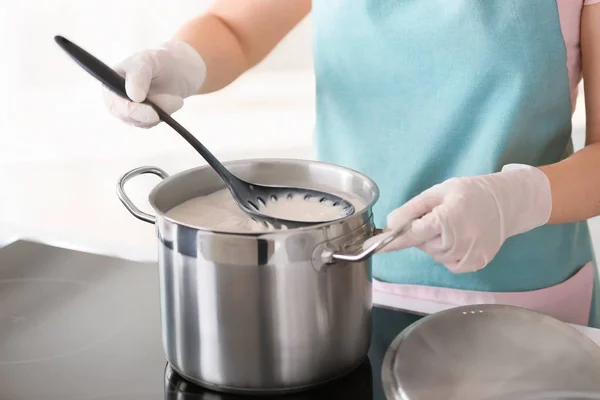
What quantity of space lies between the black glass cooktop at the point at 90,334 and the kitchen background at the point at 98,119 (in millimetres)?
614

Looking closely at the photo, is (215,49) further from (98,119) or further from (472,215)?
(98,119)

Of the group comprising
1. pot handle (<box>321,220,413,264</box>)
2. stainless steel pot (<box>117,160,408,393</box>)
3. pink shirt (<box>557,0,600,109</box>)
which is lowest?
stainless steel pot (<box>117,160,408,393</box>)

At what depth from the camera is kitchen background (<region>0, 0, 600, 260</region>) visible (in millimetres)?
1468

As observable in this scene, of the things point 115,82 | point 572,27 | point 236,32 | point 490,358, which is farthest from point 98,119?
point 490,358

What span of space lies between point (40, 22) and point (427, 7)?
0.97 m

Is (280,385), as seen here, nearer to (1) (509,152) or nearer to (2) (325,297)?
(2) (325,297)

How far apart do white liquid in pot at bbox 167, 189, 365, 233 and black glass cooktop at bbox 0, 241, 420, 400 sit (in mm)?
126

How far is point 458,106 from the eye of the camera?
80 centimetres

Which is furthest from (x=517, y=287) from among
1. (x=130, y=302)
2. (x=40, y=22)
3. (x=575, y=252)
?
(x=40, y=22)

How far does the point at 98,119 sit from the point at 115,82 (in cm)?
95

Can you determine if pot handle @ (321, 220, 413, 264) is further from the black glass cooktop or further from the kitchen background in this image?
the kitchen background

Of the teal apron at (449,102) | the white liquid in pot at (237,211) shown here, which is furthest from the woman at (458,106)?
the white liquid in pot at (237,211)

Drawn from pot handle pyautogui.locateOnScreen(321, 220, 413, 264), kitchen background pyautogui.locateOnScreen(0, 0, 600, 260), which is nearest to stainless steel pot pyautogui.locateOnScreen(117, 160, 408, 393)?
pot handle pyautogui.locateOnScreen(321, 220, 413, 264)

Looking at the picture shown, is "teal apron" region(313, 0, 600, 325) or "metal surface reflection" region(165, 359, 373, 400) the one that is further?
"teal apron" region(313, 0, 600, 325)
